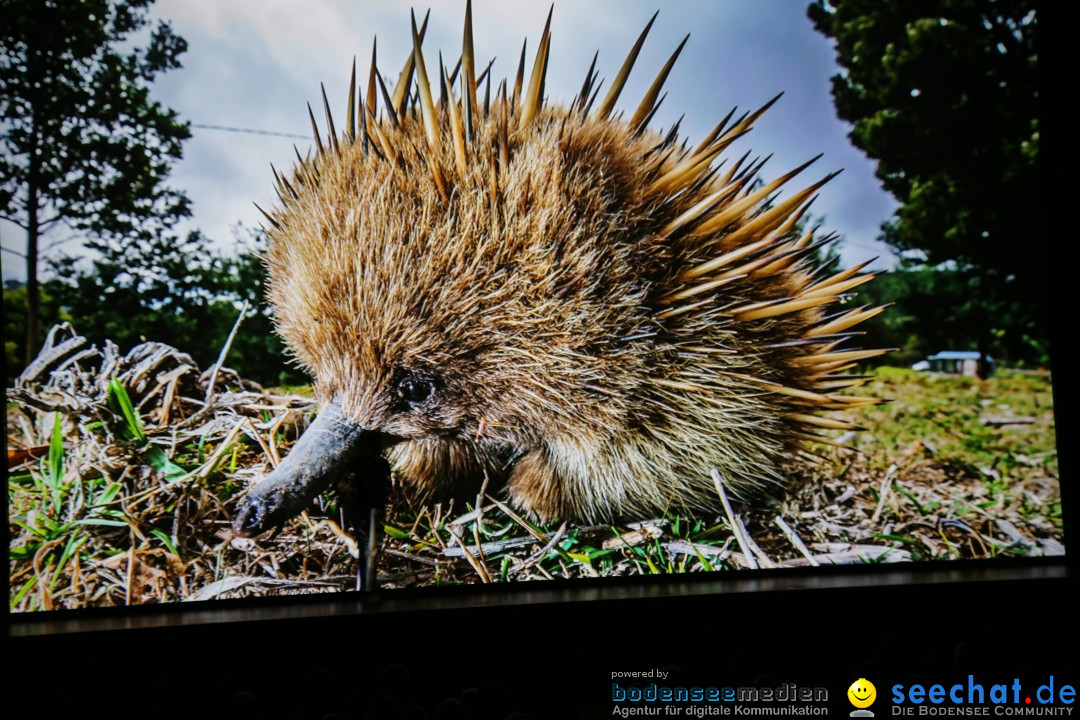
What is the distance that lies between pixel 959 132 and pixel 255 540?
1.99 m

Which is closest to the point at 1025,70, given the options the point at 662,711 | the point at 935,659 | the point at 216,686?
the point at 935,659

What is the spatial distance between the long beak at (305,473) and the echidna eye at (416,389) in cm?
11

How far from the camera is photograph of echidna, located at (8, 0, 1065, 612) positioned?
1129mm

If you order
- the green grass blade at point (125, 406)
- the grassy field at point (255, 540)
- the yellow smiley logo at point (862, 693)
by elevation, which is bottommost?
the yellow smiley logo at point (862, 693)

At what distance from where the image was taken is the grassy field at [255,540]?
1.14 m

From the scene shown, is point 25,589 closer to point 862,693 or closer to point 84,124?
point 84,124

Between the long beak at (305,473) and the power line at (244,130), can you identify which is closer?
the long beak at (305,473)

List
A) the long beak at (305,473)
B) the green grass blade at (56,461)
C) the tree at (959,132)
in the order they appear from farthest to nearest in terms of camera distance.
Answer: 1. the tree at (959,132)
2. the green grass blade at (56,461)
3. the long beak at (305,473)

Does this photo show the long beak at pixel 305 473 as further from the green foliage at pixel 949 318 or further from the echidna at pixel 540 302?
the green foliage at pixel 949 318

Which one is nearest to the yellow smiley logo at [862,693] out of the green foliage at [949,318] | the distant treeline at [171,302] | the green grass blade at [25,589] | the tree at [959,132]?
the green foliage at [949,318]

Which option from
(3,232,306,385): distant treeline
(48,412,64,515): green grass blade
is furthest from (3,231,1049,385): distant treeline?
(48,412,64,515): green grass blade

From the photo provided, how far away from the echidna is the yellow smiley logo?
0.49 meters

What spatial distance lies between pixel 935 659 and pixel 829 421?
559 mm

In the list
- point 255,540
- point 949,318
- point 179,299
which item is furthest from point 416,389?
point 949,318
